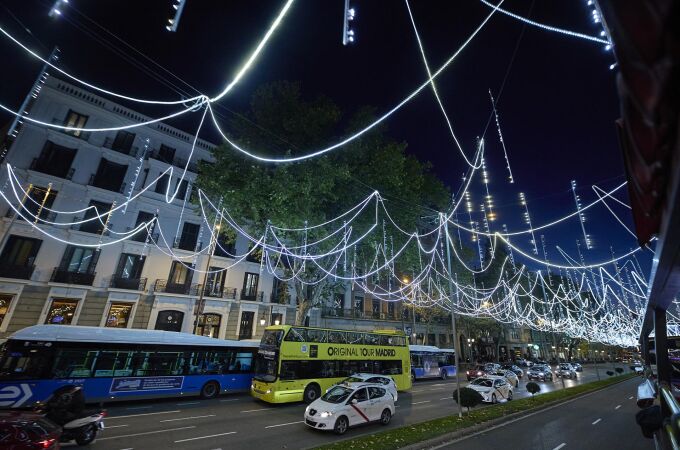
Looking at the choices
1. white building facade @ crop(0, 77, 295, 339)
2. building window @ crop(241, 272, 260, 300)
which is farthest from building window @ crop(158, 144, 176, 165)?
building window @ crop(241, 272, 260, 300)

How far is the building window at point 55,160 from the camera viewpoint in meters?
21.8

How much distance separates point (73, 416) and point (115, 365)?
237 inches

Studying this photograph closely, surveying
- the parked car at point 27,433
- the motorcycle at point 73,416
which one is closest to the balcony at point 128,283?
the motorcycle at point 73,416

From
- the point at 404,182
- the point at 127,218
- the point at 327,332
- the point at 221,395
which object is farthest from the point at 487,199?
the point at 127,218

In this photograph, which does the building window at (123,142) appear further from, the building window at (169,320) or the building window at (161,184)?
the building window at (169,320)

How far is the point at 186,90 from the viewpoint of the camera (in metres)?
10.9

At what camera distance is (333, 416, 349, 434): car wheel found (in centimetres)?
1057

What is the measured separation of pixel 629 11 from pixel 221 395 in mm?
21765

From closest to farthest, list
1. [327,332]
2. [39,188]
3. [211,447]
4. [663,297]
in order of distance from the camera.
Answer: [663,297] < [211,447] < [327,332] < [39,188]

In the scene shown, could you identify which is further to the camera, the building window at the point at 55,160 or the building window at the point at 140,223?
the building window at the point at 140,223

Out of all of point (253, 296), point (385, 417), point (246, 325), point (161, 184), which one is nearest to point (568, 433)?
point (385, 417)

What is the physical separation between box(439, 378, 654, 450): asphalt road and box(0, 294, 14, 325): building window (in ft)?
85.5

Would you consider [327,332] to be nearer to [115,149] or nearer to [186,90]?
[186,90]

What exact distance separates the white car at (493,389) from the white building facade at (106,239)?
18.2 metres
